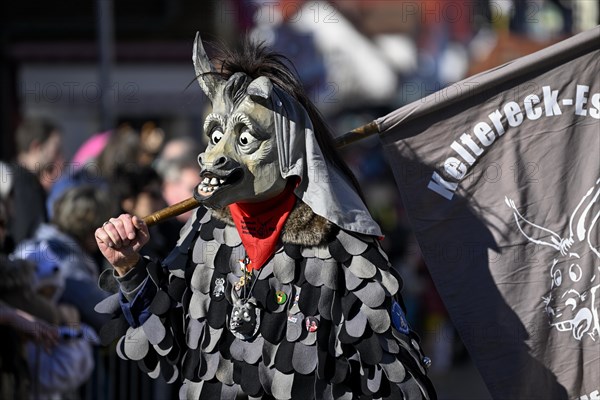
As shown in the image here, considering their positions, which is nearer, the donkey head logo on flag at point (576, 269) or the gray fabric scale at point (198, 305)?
the gray fabric scale at point (198, 305)

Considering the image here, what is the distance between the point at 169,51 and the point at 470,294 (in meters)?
13.0

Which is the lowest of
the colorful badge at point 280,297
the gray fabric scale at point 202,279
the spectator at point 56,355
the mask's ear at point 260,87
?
the spectator at point 56,355

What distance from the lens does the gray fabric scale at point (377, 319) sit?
3801 mm

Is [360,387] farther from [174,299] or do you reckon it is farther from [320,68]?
[320,68]

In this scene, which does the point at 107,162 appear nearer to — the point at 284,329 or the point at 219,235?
the point at 219,235

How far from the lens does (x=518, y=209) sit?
4277mm

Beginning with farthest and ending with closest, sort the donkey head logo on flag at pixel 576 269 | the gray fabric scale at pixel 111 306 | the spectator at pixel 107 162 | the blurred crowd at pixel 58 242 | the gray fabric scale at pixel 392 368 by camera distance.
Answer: the spectator at pixel 107 162 < the blurred crowd at pixel 58 242 < the donkey head logo on flag at pixel 576 269 < the gray fabric scale at pixel 111 306 < the gray fabric scale at pixel 392 368

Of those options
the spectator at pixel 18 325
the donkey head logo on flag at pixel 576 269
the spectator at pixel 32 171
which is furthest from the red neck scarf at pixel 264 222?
the spectator at pixel 32 171

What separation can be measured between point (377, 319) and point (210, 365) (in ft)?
1.99

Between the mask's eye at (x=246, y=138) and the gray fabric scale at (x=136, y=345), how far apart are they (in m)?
0.75

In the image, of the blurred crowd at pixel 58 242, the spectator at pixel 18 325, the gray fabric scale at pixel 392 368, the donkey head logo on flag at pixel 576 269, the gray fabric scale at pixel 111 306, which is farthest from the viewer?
the blurred crowd at pixel 58 242

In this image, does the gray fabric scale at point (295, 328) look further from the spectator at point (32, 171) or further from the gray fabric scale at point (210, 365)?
the spectator at point (32, 171)

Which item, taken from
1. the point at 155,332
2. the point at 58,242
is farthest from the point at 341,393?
the point at 58,242

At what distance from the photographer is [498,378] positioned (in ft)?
13.9
